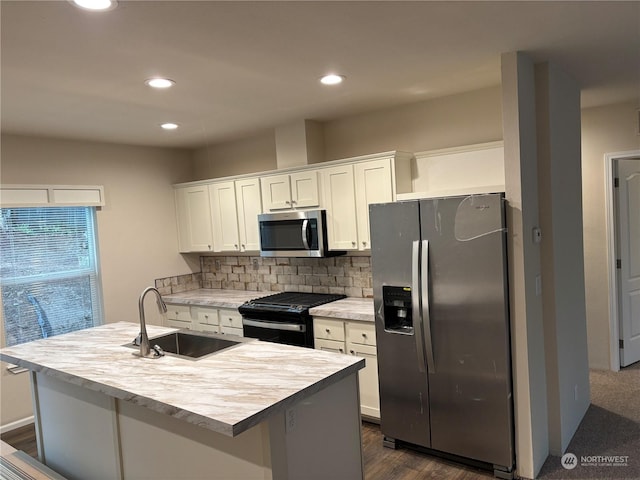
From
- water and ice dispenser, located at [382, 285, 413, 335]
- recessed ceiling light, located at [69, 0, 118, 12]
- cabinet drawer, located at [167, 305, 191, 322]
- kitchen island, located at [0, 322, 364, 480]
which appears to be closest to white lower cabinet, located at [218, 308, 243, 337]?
cabinet drawer, located at [167, 305, 191, 322]

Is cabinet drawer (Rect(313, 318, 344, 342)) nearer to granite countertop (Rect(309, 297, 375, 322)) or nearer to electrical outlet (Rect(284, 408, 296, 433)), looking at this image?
granite countertop (Rect(309, 297, 375, 322))

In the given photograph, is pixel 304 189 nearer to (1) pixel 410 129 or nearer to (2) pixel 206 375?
(1) pixel 410 129

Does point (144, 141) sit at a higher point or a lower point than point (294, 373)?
higher

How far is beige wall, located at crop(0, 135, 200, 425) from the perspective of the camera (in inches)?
158

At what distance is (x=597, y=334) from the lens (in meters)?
4.43

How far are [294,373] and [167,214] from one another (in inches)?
141

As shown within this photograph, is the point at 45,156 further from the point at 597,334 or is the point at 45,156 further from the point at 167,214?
the point at 597,334

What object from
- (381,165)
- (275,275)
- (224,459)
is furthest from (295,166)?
(224,459)

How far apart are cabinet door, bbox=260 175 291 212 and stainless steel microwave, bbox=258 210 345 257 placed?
93 mm

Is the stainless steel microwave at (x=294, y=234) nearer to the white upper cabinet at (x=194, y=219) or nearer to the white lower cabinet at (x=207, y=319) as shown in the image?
the white lower cabinet at (x=207, y=319)

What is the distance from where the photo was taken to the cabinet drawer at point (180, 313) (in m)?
4.86

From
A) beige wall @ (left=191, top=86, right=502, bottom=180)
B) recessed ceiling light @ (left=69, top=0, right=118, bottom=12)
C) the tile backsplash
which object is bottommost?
the tile backsplash

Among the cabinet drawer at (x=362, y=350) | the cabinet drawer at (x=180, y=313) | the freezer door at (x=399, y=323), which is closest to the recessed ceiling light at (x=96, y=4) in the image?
the freezer door at (x=399, y=323)

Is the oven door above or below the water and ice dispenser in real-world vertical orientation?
below
